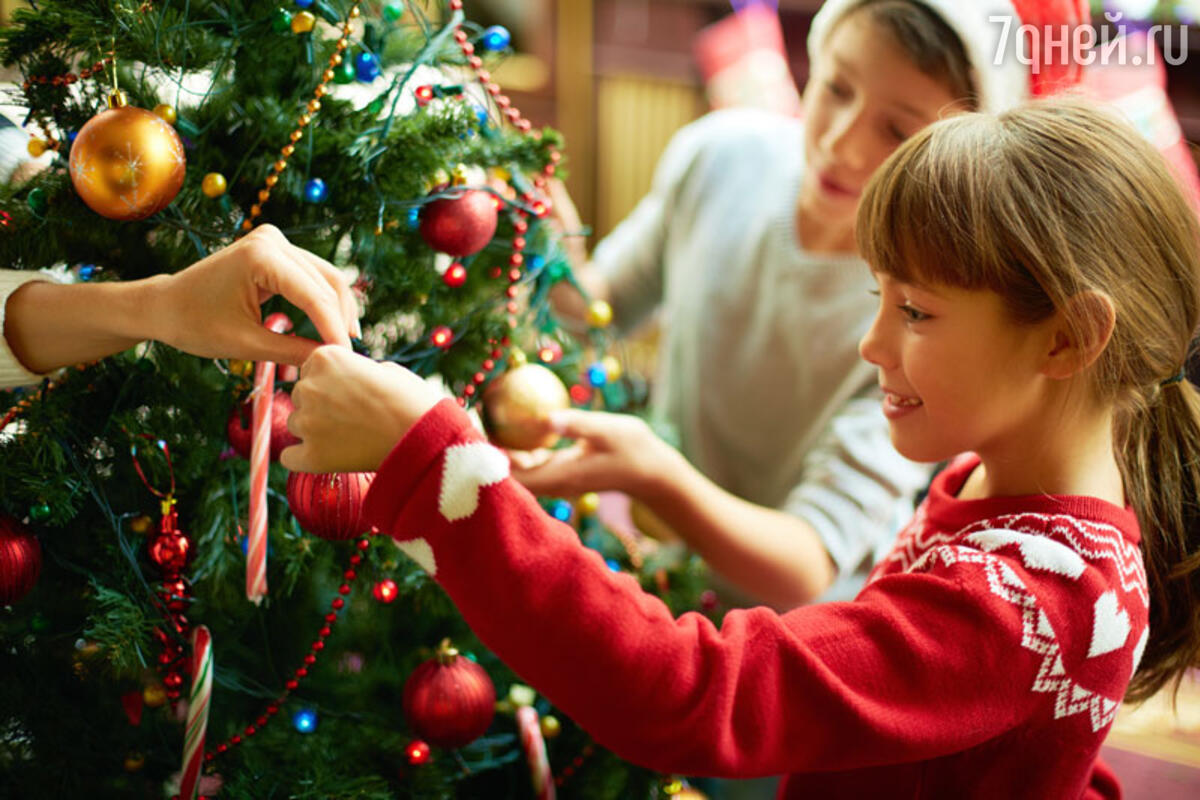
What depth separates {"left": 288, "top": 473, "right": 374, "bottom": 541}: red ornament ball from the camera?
2.06ft

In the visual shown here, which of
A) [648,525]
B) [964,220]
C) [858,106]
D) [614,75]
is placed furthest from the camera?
[614,75]

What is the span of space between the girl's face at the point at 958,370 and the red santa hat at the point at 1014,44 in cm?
30

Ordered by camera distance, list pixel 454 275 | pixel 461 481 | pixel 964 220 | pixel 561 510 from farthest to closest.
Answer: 1. pixel 561 510
2. pixel 454 275
3. pixel 964 220
4. pixel 461 481

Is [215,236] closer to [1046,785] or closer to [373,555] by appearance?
[373,555]

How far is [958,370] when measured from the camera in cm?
68

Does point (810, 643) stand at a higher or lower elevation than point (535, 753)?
higher

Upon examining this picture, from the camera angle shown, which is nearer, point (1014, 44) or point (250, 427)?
point (250, 427)

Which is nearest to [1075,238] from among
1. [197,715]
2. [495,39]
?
[495,39]

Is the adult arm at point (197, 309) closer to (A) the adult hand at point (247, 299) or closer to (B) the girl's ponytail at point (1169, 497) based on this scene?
(A) the adult hand at point (247, 299)

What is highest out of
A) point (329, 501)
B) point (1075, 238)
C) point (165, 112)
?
point (165, 112)

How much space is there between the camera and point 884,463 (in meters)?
1.05

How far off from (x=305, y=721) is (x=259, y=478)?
0.21m

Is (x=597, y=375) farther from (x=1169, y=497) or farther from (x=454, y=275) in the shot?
(x=1169, y=497)

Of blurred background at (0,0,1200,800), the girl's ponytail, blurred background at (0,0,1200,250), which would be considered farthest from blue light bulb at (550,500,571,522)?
blurred background at (0,0,1200,250)
